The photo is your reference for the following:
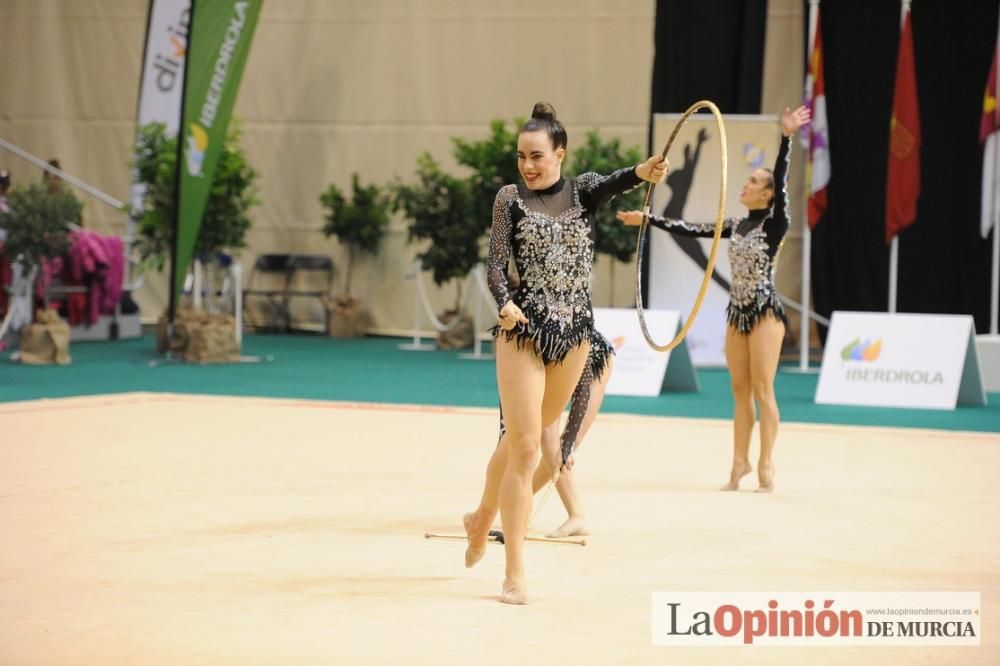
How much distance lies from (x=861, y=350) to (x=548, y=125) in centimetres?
724

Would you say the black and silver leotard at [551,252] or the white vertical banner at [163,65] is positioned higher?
the white vertical banner at [163,65]

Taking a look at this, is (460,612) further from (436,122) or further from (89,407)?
(436,122)

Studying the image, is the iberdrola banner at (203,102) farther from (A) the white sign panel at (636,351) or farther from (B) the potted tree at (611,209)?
(A) the white sign panel at (636,351)

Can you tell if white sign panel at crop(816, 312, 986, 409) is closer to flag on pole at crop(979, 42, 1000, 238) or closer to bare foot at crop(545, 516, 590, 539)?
flag on pole at crop(979, 42, 1000, 238)

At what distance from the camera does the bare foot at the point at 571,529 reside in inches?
232

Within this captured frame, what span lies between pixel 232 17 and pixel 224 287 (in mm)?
4738

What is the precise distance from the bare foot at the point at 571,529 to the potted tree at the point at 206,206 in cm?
887

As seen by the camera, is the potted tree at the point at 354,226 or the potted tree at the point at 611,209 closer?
the potted tree at the point at 611,209

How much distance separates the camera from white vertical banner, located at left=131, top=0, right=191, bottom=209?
16.4 m

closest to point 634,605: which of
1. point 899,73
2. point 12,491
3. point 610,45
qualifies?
point 12,491

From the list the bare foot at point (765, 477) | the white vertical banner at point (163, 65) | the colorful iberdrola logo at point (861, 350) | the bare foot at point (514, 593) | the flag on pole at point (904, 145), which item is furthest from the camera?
the white vertical banner at point (163, 65)

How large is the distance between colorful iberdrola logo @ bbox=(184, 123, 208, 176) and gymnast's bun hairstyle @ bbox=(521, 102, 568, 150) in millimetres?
9058

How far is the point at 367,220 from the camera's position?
58.5ft

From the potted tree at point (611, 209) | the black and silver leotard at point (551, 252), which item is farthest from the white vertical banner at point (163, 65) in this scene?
the black and silver leotard at point (551, 252)
